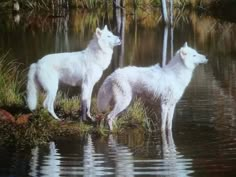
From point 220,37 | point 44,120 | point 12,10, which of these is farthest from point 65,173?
point 12,10

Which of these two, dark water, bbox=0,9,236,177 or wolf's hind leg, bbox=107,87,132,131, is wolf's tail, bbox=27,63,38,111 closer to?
dark water, bbox=0,9,236,177

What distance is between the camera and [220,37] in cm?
2788

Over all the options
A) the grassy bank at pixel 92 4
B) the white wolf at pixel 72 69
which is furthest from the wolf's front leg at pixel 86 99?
the grassy bank at pixel 92 4

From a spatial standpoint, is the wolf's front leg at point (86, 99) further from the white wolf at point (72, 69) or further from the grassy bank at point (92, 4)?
the grassy bank at point (92, 4)

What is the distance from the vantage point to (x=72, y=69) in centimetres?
1061

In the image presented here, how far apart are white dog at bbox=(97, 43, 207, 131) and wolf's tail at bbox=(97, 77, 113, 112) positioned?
5 centimetres

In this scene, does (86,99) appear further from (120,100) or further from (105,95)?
(120,100)

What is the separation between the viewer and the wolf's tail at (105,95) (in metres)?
10.5

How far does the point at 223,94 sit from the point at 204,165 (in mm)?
5905

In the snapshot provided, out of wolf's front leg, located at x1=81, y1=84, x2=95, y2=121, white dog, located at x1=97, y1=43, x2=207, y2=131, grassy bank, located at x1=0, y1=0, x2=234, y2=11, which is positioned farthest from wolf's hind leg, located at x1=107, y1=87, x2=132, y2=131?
grassy bank, located at x1=0, y1=0, x2=234, y2=11

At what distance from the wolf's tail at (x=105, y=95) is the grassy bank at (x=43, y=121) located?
22 cm

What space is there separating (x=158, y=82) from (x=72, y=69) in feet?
4.14

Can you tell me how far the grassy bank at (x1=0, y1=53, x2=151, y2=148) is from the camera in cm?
990

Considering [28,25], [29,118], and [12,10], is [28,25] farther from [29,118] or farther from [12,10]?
[29,118]
